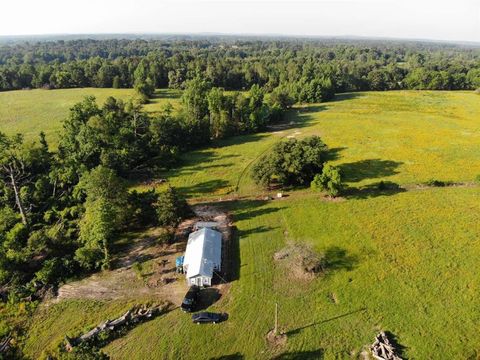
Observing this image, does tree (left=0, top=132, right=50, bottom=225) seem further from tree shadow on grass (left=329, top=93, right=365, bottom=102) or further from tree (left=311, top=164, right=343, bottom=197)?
tree shadow on grass (left=329, top=93, right=365, bottom=102)

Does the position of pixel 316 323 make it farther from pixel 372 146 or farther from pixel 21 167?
pixel 372 146

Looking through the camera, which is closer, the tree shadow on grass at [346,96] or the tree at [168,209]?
the tree at [168,209]

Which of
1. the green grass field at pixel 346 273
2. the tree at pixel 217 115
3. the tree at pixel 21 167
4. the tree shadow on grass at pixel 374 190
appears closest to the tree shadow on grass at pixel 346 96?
the tree at pixel 217 115

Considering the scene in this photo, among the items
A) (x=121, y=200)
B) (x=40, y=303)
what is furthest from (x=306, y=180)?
(x=40, y=303)

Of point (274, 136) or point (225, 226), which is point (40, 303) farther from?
point (274, 136)

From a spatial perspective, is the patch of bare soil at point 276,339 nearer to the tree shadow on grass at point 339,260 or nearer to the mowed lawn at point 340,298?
the mowed lawn at point 340,298

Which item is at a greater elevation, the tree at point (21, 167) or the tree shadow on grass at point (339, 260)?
the tree at point (21, 167)

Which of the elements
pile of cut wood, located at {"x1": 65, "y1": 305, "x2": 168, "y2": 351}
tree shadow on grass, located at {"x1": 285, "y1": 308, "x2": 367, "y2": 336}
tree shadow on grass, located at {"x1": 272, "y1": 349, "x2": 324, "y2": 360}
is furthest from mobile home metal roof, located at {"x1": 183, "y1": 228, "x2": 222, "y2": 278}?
tree shadow on grass, located at {"x1": 272, "y1": 349, "x2": 324, "y2": 360}
